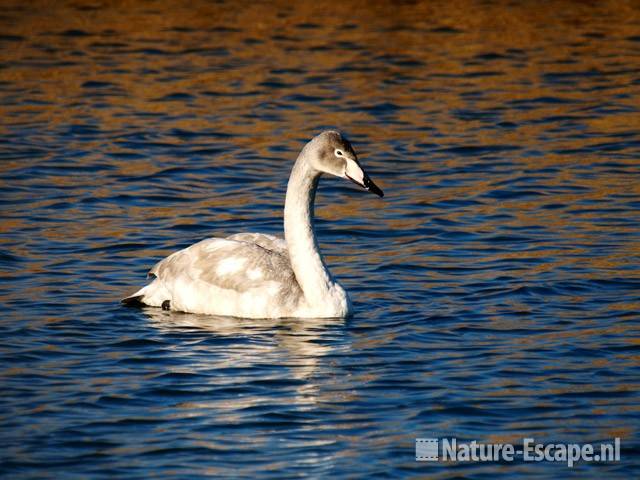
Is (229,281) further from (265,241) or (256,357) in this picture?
(256,357)

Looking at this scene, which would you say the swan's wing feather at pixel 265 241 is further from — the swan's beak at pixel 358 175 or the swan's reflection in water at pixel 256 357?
the swan's beak at pixel 358 175

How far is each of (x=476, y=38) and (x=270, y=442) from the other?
57.5ft

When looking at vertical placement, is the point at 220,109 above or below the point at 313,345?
above

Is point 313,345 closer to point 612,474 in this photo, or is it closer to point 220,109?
point 612,474

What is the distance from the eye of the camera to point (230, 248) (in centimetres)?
1290

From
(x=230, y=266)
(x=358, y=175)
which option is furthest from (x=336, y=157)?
(x=230, y=266)

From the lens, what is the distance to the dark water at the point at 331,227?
383 inches

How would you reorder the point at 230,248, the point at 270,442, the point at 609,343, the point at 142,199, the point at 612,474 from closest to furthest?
the point at 612,474, the point at 270,442, the point at 609,343, the point at 230,248, the point at 142,199

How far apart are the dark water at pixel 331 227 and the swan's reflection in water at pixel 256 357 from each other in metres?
0.03

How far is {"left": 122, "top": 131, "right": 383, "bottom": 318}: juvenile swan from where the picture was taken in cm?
1252

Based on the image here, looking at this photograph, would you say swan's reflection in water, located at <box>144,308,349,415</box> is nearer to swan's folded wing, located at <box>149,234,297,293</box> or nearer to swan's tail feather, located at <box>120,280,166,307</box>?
swan's tail feather, located at <box>120,280,166,307</box>

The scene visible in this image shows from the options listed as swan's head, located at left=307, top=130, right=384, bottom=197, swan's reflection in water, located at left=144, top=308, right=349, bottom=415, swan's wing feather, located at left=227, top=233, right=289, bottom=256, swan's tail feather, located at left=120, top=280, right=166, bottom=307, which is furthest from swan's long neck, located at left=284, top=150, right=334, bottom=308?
swan's tail feather, located at left=120, top=280, right=166, bottom=307

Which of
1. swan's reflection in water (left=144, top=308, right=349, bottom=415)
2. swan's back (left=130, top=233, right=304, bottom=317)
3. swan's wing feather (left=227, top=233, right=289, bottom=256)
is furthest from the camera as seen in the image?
swan's wing feather (left=227, top=233, right=289, bottom=256)

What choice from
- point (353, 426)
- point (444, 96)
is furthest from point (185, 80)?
point (353, 426)
